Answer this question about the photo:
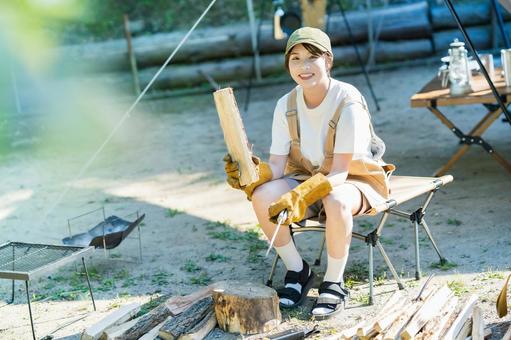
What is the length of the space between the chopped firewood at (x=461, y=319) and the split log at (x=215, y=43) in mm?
8646

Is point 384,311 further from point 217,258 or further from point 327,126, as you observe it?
point 217,258

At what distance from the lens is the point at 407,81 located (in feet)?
37.0

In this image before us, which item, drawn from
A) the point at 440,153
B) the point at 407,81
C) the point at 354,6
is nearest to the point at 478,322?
the point at 440,153

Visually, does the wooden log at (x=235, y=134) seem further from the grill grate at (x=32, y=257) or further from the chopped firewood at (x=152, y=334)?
the grill grate at (x=32, y=257)

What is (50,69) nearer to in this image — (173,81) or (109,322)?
(173,81)

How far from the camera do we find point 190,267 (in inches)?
213

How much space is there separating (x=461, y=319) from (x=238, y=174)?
1.37 metres

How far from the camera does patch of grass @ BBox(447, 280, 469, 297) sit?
4.54m

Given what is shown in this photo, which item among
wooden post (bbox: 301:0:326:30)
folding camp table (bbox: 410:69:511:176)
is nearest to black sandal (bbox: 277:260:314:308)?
folding camp table (bbox: 410:69:511:176)

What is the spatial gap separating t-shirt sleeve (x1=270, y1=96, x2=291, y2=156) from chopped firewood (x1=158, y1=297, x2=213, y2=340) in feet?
3.23

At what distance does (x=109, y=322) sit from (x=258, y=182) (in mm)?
1112

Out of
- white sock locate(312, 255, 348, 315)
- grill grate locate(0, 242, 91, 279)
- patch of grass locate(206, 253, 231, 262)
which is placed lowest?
patch of grass locate(206, 253, 231, 262)

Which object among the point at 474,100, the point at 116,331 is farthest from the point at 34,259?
the point at 474,100

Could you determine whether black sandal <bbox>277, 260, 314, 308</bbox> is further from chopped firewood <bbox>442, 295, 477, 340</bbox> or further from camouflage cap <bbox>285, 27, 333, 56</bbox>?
camouflage cap <bbox>285, 27, 333, 56</bbox>
